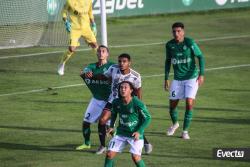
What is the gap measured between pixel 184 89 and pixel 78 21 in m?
8.71

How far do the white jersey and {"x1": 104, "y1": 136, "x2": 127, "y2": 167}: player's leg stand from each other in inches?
84.4

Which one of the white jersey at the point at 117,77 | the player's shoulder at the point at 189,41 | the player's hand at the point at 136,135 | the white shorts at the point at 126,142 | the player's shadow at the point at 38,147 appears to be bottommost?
the player's shadow at the point at 38,147

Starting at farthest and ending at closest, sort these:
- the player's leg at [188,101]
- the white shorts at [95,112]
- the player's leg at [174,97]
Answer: the player's leg at [174,97] < the player's leg at [188,101] < the white shorts at [95,112]

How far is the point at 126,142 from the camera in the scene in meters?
14.7

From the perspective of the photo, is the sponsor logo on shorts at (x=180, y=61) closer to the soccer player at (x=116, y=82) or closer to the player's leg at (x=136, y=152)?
the soccer player at (x=116, y=82)

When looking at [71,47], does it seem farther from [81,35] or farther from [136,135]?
[136,135]

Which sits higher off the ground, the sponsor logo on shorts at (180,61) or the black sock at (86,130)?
the sponsor logo on shorts at (180,61)

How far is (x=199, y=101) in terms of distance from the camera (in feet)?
74.6

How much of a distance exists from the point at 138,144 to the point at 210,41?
1939 cm

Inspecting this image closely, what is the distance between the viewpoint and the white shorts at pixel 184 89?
728 inches

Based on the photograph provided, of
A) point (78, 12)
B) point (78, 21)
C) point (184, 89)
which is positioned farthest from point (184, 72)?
point (78, 12)

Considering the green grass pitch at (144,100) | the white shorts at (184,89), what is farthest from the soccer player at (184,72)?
the green grass pitch at (144,100)

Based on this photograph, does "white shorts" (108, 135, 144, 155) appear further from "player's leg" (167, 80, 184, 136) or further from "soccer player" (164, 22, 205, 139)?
"player's leg" (167, 80, 184, 136)

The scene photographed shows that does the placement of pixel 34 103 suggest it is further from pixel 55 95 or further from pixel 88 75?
pixel 88 75
